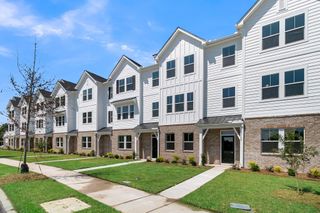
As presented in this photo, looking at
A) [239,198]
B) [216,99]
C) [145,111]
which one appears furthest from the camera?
[145,111]

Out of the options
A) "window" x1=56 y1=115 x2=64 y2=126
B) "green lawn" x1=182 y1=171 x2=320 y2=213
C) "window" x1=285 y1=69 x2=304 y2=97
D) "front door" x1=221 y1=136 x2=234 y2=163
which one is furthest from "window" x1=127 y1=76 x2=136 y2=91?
"green lawn" x1=182 y1=171 x2=320 y2=213

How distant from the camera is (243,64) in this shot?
18250 millimetres

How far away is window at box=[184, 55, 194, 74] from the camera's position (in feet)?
72.0

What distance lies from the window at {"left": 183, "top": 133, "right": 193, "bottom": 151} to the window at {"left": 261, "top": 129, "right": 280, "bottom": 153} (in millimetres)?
6176

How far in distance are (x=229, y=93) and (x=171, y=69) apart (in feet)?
20.3

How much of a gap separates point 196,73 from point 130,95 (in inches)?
370

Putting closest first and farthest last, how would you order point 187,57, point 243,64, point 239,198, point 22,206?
point 22,206 → point 239,198 → point 243,64 → point 187,57

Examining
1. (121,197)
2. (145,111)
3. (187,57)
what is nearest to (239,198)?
(121,197)

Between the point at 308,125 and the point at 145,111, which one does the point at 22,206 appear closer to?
the point at 308,125

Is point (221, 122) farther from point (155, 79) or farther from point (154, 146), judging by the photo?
point (155, 79)

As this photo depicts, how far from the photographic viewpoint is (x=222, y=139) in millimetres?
19969

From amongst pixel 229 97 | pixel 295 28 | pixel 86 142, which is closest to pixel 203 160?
pixel 229 97

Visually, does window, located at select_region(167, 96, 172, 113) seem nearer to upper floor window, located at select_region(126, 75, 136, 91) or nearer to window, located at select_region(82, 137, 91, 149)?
upper floor window, located at select_region(126, 75, 136, 91)

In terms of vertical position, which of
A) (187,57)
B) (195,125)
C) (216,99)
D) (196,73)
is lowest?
(195,125)
